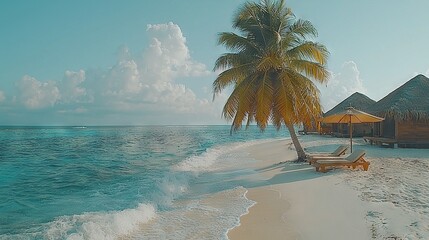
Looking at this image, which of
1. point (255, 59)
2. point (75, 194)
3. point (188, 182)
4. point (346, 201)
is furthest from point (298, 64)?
point (75, 194)

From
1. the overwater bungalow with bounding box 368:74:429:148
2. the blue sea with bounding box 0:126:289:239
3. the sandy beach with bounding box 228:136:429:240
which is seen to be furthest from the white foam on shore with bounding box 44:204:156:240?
the overwater bungalow with bounding box 368:74:429:148

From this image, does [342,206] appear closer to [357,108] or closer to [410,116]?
[410,116]

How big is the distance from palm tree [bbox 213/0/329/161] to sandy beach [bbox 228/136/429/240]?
9.49ft

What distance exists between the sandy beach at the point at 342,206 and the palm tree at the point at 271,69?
9.49ft

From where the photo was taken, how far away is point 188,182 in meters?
11.9

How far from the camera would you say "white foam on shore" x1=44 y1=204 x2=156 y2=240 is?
643cm

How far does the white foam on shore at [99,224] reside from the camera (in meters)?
6.43

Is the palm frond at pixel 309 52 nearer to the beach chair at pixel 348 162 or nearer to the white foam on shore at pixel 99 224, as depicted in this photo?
the beach chair at pixel 348 162

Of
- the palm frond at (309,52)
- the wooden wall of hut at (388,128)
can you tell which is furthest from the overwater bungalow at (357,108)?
the palm frond at (309,52)

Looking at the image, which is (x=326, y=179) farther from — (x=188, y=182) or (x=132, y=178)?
(x=132, y=178)

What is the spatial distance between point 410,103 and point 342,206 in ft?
45.6

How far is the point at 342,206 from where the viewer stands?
7047 mm

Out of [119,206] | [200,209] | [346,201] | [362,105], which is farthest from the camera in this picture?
[362,105]

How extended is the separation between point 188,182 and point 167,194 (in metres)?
2.06
